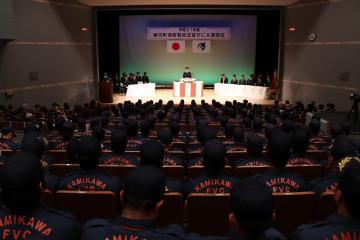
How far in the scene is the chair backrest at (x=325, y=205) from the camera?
288 cm

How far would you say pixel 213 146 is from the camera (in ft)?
10.5

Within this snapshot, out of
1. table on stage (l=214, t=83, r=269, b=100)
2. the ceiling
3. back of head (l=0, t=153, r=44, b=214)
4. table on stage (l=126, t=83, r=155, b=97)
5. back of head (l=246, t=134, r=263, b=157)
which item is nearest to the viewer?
back of head (l=0, t=153, r=44, b=214)

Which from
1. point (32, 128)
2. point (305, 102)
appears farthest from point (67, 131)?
point (305, 102)

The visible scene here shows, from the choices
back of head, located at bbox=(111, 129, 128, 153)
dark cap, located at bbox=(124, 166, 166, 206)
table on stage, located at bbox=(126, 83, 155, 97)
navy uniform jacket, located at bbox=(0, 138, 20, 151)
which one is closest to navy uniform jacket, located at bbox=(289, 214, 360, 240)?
dark cap, located at bbox=(124, 166, 166, 206)

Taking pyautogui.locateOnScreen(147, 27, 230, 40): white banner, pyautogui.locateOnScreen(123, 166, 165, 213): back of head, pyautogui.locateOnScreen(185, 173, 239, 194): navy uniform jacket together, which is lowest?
pyautogui.locateOnScreen(185, 173, 239, 194): navy uniform jacket

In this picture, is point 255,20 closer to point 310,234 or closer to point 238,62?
point 238,62

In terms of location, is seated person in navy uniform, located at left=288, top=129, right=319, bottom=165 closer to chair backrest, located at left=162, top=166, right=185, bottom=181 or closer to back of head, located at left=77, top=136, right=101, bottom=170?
chair backrest, located at left=162, top=166, right=185, bottom=181

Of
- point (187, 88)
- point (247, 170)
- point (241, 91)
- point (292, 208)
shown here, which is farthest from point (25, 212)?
point (241, 91)

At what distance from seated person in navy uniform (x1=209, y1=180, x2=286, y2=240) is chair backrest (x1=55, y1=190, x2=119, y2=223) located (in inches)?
52.1

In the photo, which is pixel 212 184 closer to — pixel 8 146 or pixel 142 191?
pixel 142 191

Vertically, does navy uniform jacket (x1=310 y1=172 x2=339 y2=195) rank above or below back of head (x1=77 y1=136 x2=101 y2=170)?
below

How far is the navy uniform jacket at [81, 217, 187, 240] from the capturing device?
186 centimetres

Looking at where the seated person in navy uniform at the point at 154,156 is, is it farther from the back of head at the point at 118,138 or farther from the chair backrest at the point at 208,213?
the back of head at the point at 118,138

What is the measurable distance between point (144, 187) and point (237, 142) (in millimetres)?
3814
